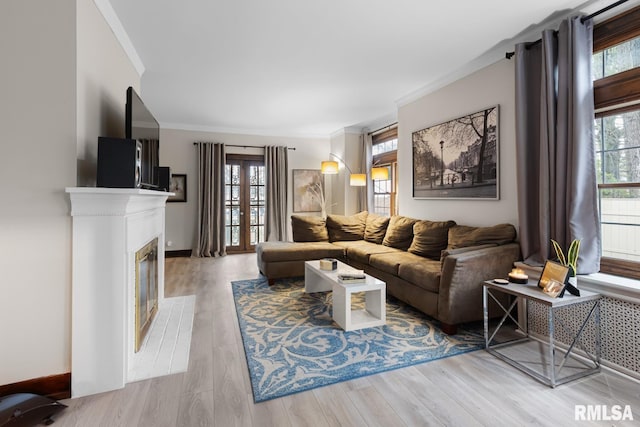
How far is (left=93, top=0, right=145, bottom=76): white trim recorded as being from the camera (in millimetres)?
2202

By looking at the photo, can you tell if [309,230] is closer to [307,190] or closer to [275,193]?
[275,193]

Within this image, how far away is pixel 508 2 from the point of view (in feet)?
7.47

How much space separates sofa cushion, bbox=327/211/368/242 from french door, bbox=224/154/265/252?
84.8 inches

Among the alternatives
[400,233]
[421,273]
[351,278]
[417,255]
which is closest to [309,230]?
A: [400,233]

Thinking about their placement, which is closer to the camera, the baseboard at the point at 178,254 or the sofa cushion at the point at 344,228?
the sofa cushion at the point at 344,228

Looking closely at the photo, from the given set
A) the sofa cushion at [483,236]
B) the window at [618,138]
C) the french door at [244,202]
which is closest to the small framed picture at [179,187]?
the french door at [244,202]

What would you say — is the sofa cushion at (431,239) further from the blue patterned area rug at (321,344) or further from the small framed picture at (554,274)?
the small framed picture at (554,274)

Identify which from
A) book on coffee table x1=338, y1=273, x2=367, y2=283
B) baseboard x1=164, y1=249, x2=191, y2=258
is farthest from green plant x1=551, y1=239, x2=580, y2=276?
baseboard x1=164, y1=249, x2=191, y2=258

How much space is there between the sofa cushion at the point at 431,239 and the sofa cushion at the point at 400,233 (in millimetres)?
290

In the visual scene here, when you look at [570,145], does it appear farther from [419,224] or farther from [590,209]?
[419,224]

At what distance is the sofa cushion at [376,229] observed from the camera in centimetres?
460

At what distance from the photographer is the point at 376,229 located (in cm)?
467

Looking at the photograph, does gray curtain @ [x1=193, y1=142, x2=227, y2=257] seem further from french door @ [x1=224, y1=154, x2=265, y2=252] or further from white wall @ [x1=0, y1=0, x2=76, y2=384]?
white wall @ [x1=0, y1=0, x2=76, y2=384]

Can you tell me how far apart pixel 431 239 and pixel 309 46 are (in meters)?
2.42
